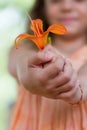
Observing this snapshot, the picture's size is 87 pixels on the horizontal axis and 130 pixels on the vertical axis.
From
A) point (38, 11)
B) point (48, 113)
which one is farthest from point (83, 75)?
point (38, 11)

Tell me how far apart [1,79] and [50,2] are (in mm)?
658

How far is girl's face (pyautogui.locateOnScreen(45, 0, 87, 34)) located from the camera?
68 centimetres

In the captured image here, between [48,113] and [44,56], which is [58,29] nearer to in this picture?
[44,56]

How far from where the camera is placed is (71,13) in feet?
2.22

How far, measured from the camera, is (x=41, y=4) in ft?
2.53

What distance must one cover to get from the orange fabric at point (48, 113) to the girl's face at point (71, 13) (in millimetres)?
46

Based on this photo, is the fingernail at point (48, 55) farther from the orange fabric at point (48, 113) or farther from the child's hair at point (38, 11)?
the child's hair at point (38, 11)

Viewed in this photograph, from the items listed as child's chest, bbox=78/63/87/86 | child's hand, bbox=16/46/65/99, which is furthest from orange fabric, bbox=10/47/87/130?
child's hand, bbox=16/46/65/99

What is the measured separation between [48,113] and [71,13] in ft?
0.63

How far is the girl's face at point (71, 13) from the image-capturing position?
→ 2.22ft

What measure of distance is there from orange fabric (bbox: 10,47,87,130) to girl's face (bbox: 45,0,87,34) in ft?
0.15

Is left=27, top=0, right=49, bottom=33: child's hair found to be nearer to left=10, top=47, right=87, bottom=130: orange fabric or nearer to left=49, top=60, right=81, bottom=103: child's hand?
left=10, top=47, right=87, bottom=130: orange fabric

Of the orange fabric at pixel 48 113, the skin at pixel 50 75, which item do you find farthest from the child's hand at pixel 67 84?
the orange fabric at pixel 48 113

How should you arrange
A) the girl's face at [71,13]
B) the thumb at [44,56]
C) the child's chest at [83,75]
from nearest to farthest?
the thumb at [44,56] < the child's chest at [83,75] < the girl's face at [71,13]
